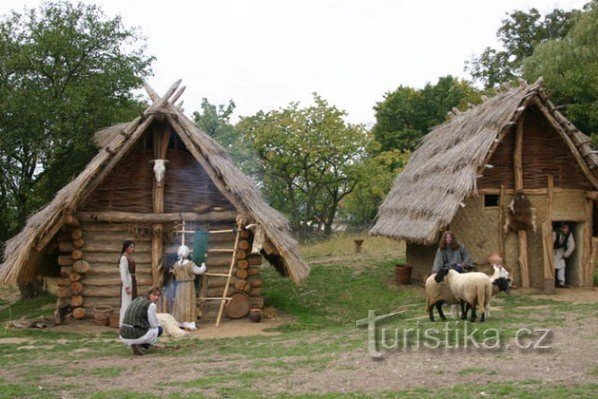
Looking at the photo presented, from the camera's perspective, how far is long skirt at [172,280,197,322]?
13.9 m

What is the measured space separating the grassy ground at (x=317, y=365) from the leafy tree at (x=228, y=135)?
1902 centimetres

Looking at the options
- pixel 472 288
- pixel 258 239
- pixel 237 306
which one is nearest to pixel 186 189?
pixel 258 239

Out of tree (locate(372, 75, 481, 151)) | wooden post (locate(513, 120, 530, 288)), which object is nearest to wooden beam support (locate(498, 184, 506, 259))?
wooden post (locate(513, 120, 530, 288))

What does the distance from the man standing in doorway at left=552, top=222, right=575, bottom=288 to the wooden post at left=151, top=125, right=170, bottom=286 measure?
9464mm

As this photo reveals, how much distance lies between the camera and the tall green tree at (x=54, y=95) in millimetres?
17844

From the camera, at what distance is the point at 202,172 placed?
1534cm

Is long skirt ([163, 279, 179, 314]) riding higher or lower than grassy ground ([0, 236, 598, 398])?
higher

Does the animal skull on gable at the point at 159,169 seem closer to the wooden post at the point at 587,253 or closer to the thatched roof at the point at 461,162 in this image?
the thatched roof at the point at 461,162

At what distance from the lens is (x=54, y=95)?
1838cm

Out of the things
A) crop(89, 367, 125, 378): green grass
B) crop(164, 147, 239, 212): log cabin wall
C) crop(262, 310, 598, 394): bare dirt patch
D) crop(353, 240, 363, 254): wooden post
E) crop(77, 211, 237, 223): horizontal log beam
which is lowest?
crop(89, 367, 125, 378): green grass

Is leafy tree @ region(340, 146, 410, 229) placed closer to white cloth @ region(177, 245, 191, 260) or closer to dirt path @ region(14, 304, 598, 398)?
white cloth @ region(177, 245, 191, 260)

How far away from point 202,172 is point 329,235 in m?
19.0

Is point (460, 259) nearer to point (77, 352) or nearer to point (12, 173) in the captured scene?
point (77, 352)

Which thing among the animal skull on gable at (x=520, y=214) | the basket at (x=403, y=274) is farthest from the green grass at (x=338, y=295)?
the animal skull on gable at (x=520, y=214)
